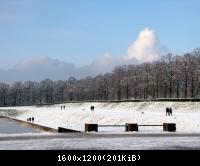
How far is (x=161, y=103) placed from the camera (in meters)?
108

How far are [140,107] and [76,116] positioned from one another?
21545mm

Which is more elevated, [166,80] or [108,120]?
[166,80]

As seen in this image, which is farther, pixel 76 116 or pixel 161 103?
Result: pixel 161 103

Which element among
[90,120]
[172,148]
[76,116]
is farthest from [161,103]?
[172,148]

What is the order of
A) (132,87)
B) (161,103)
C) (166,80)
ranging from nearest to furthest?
(161,103) → (166,80) → (132,87)
